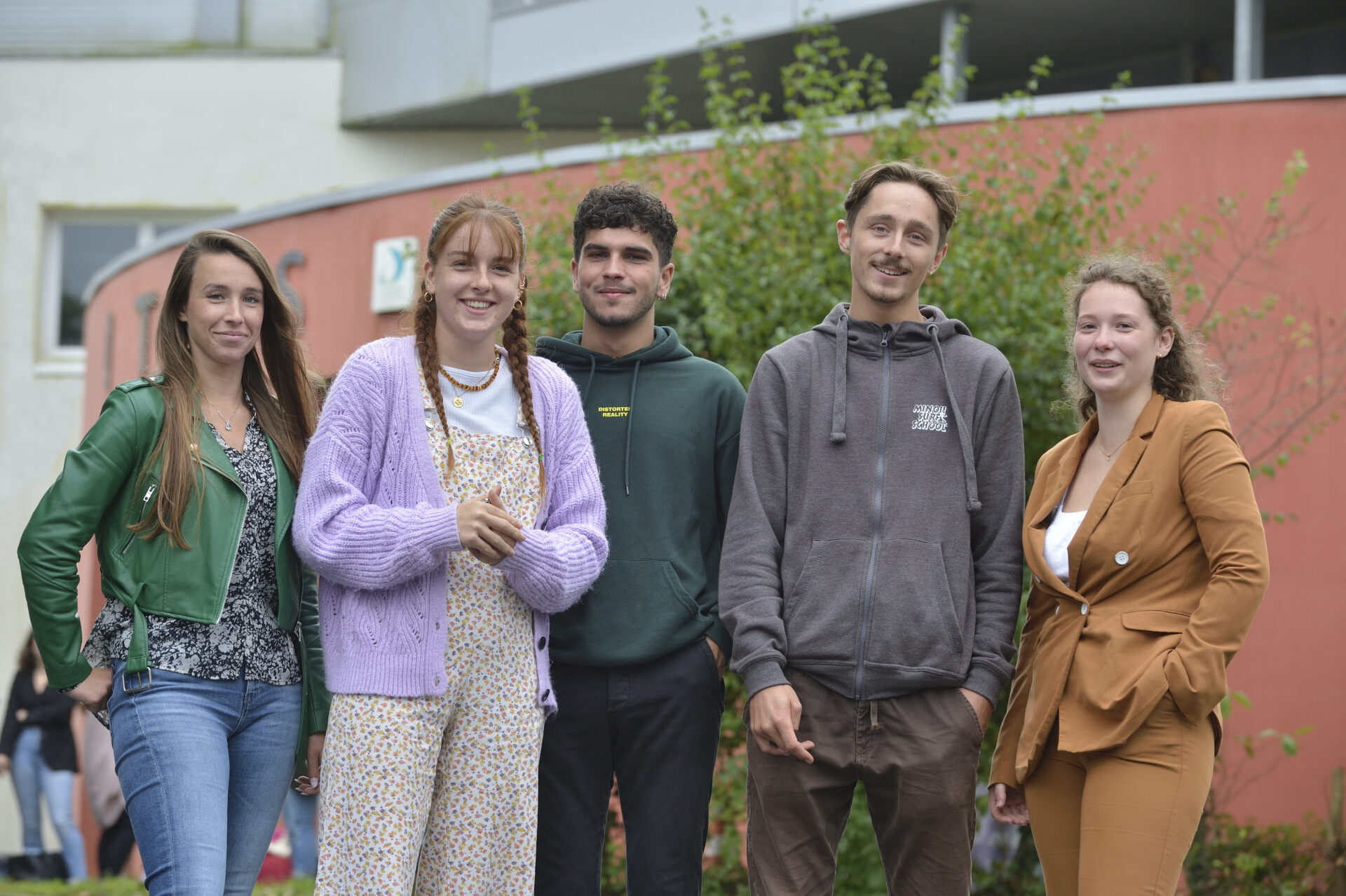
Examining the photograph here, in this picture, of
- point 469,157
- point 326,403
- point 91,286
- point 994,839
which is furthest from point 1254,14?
point 91,286

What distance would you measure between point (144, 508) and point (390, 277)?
7647mm

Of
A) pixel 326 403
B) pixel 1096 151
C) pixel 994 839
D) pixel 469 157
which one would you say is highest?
pixel 469 157

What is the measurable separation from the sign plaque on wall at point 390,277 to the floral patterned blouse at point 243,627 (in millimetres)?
7240

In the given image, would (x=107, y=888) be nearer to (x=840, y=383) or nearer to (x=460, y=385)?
(x=460, y=385)

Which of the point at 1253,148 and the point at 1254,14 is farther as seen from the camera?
the point at 1254,14

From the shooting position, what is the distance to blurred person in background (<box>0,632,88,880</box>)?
399 inches

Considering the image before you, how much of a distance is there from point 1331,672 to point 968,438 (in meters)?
4.73

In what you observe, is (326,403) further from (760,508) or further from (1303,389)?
(1303,389)

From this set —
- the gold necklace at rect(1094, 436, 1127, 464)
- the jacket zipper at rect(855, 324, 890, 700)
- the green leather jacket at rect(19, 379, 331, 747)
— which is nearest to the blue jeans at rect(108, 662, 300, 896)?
the green leather jacket at rect(19, 379, 331, 747)

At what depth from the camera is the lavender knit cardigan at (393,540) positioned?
123 inches

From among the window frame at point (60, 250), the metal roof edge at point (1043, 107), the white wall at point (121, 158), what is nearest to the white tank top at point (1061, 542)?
the metal roof edge at point (1043, 107)

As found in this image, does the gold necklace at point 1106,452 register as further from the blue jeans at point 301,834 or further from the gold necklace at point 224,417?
the blue jeans at point 301,834

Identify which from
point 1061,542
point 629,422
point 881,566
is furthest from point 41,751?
point 1061,542

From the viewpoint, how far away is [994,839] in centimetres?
648
